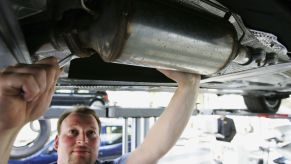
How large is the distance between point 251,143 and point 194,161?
996 millimetres

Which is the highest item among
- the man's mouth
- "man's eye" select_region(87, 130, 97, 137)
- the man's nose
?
"man's eye" select_region(87, 130, 97, 137)

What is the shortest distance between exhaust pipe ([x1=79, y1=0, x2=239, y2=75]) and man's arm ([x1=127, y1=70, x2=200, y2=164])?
28 cm

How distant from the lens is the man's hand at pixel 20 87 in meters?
0.53

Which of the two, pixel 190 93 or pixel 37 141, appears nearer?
pixel 190 93

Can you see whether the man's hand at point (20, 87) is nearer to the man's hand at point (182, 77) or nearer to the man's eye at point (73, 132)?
the man's hand at point (182, 77)

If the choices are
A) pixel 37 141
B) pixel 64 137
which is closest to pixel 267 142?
pixel 37 141

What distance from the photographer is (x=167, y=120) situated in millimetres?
1057

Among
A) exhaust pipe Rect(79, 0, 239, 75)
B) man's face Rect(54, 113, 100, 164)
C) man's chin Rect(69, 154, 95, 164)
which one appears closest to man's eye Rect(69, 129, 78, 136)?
man's face Rect(54, 113, 100, 164)

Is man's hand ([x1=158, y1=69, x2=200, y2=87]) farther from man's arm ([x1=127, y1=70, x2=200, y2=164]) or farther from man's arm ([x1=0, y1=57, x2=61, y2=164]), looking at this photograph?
A: man's arm ([x1=0, y1=57, x2=61, y2=164])

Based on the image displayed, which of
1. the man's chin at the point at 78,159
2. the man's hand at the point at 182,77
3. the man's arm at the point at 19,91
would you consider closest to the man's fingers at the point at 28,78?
the man's arm at the point at 19,91

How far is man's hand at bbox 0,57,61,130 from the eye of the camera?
528 mm

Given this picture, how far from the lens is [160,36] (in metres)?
0.51

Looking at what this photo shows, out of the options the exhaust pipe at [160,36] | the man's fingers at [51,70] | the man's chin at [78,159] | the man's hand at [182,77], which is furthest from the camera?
→ the man's chin at [78,159]

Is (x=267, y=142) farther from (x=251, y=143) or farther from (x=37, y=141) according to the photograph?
(x=37, y=141)
